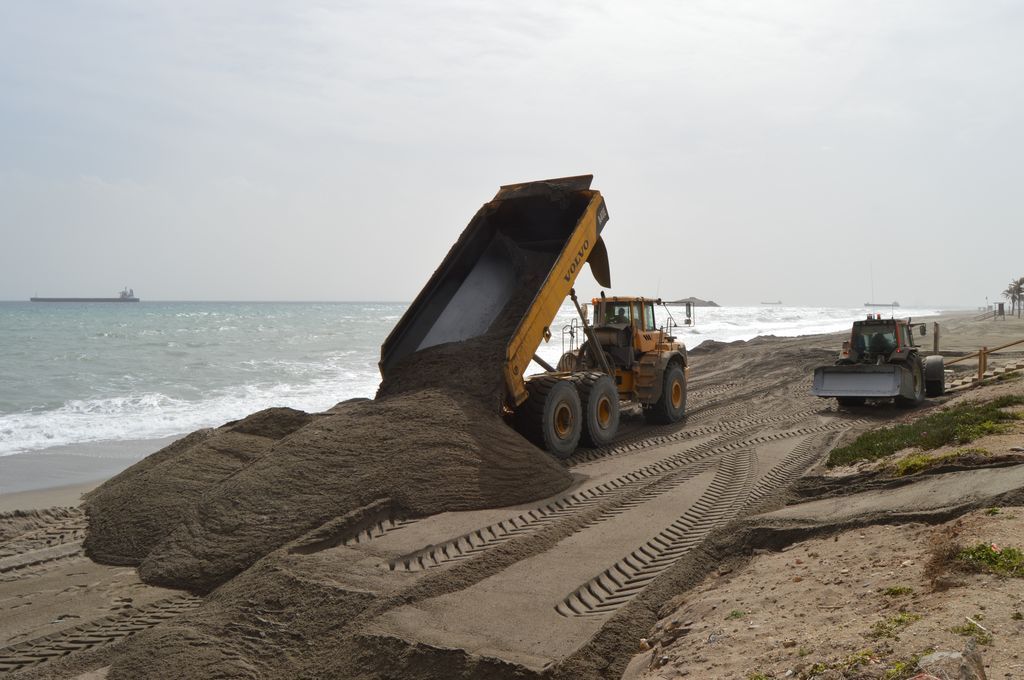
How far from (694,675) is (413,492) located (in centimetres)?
366

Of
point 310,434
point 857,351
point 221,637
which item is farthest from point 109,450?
point 857,351

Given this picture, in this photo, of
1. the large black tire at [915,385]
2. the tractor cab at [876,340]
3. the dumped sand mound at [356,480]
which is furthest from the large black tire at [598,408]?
the large black tire at [915,385]

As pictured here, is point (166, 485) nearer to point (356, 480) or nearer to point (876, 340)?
point (356, 480)

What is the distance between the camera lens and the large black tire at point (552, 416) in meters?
9.94

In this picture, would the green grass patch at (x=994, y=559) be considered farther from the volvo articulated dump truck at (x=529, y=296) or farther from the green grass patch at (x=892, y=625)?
the volvo articulated dump truck at (x=529, y=296)

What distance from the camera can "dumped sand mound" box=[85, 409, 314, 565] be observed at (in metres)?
6.81

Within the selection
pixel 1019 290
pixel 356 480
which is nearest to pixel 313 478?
pixel 356 480

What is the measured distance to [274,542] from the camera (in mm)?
6098

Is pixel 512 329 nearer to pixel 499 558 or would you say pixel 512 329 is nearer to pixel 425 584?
pixel 499 558

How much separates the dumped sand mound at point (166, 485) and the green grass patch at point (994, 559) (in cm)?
576

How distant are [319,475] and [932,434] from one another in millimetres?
6373

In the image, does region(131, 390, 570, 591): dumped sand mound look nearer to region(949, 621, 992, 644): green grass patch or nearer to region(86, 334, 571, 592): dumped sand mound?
region(86, 334, 571, 592): dumped sand mound

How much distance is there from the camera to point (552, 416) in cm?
1004

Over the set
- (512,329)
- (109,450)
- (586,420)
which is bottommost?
(109,450)
